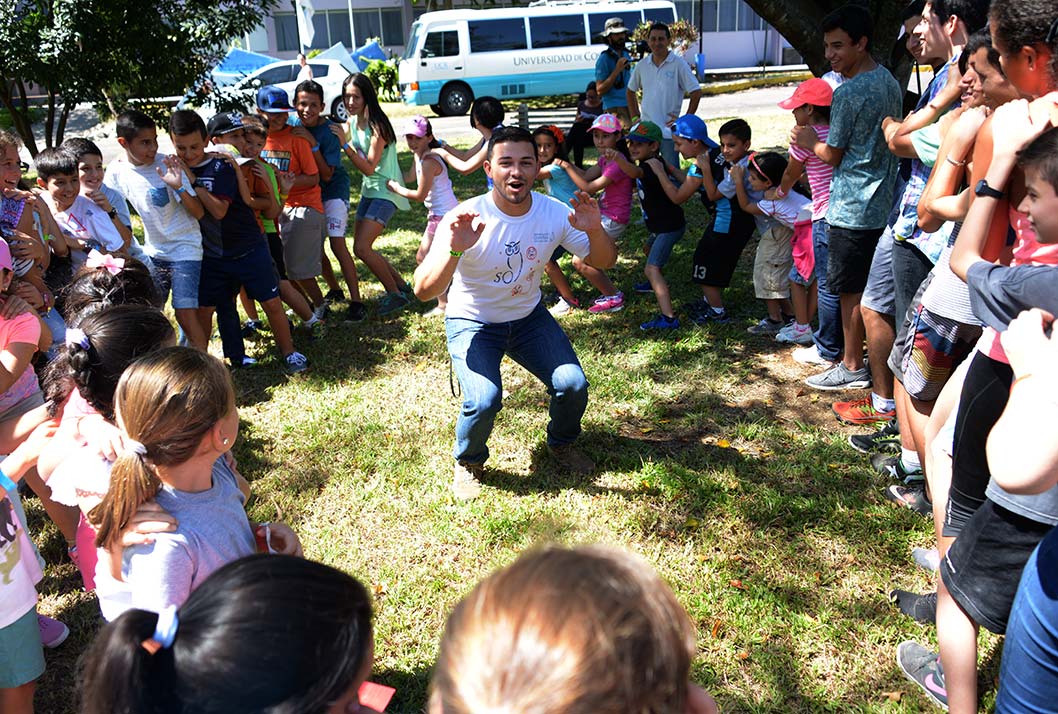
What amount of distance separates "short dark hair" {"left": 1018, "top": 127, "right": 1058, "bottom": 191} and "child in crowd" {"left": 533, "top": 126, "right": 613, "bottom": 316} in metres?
4.57

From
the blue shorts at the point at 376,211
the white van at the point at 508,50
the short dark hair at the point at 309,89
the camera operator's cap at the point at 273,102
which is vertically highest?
the white van at the point at 508,50

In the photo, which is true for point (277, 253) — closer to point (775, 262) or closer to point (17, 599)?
point (775, 262)

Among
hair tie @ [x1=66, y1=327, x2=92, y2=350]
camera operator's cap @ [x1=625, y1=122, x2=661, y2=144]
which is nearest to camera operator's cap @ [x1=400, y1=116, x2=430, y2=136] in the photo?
camera operator's cap @ [x1=625, y1=122, x2=661, y2=144]

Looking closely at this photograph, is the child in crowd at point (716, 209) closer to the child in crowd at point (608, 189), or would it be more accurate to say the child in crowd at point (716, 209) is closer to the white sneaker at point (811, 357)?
the child in crowd at point (608, 189)

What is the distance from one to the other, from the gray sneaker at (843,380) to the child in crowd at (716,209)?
1232 millimetres

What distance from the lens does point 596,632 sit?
1096 mm

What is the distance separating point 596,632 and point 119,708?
0.77 meters

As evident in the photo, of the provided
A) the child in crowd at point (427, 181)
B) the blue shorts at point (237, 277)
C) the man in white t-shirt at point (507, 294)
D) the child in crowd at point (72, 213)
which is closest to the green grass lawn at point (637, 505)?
the man in white t-shirt at point (507, 294)

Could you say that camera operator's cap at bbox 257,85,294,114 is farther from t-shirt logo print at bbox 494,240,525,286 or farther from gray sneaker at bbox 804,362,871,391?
gray sneaker at bbox 804,362,871,391

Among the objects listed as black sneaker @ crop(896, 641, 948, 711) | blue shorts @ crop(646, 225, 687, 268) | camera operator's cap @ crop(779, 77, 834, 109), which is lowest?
black sneaker @ crop(896, 641, 948, 711)

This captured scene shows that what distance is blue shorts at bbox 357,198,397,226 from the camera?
22.3 feet

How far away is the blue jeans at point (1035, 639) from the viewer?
1745mm

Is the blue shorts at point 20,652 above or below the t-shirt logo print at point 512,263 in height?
below

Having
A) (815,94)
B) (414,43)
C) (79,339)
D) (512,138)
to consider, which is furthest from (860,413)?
(414,43)
